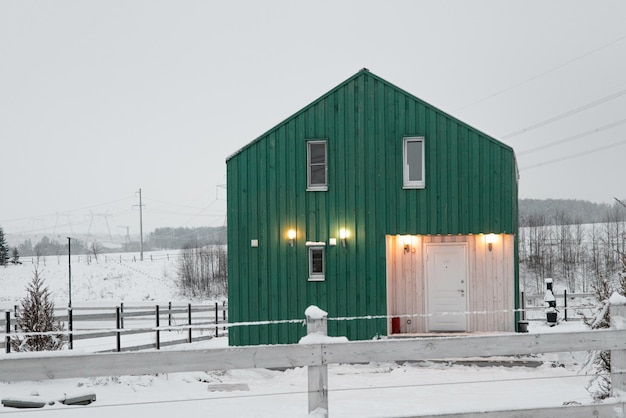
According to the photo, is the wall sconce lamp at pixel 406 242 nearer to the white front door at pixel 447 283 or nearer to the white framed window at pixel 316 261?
the white front door at pixel 447 283

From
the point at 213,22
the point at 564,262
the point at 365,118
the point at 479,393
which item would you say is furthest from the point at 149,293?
the point at 213,22

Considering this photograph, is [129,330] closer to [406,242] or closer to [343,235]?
[343,235]

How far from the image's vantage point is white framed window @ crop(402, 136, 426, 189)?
14.6 m

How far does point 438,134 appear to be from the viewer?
14523 millimetres

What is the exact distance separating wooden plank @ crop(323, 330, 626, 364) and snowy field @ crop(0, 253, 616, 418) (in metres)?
0.56

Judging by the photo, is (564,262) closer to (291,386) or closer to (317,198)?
(317,198)

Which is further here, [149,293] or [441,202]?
[149,293]

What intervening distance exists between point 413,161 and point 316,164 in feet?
8.16

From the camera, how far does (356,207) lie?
47.8 ft

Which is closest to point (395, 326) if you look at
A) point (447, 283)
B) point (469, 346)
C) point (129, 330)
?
point (447, 283)

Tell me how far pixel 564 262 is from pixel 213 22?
244ft

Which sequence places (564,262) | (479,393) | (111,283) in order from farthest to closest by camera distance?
(111,283) → (564,262) → (479,393)

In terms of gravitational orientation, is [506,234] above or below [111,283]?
above

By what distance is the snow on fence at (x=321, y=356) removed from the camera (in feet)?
13.8
